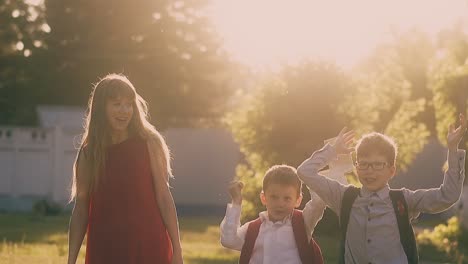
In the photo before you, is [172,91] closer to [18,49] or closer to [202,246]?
[18,49]

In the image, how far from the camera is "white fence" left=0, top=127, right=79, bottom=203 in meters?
23.9

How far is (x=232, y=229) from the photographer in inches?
203

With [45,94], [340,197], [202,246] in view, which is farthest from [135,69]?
[340,197]

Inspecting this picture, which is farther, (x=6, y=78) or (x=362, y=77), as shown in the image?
(x=6, y=78)

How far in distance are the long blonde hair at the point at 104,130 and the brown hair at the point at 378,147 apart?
1.27m

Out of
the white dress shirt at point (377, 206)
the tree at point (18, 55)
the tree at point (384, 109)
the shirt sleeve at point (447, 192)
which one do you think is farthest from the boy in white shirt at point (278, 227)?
the tree at point (18, 55)

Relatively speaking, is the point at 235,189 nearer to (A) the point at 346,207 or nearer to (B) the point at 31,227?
(A) the point at 346,207

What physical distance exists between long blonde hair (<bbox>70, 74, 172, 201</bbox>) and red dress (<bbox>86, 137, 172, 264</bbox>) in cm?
7

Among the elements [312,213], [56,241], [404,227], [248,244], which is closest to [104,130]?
[248,244]

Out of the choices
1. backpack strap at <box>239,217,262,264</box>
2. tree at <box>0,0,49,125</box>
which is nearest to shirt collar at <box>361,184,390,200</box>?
backpack strap at <box>239,217,262,264</box>

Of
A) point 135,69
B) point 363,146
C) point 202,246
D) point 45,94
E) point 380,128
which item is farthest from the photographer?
point 45,94

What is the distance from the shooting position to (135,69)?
111 ft

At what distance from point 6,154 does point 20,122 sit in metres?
12.3

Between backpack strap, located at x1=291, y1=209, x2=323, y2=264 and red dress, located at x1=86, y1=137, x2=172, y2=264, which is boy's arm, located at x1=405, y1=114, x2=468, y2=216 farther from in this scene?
red dress, located at x1=86, y1=137, x2=172, y2=264
